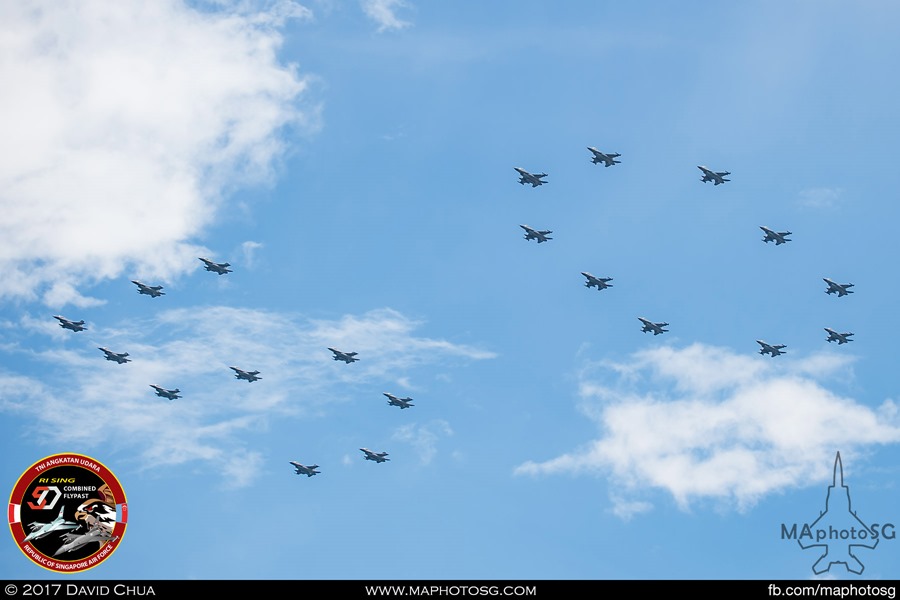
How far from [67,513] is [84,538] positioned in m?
3.06

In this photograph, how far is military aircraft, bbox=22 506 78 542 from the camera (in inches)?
4865

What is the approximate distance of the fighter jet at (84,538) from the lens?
124m

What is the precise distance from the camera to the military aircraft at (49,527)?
124 metres

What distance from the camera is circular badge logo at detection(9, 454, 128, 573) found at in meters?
123

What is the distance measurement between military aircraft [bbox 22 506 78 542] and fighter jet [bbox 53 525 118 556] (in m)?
0.85

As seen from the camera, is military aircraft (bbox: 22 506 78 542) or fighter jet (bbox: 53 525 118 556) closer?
military aircraft (bbox: 22 506 78 542)

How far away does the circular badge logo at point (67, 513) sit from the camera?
12331 centimetres

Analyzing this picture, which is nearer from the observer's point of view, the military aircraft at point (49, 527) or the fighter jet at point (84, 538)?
the military aircraft at point (49, 527)
